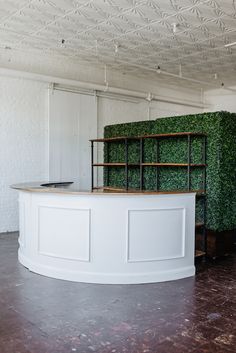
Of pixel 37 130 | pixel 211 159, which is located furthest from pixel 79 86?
pixel 211 159

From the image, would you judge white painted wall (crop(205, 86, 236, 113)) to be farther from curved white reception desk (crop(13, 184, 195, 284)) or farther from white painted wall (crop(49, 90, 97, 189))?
curved white reception desk (crop(13, 184, 195, 284))

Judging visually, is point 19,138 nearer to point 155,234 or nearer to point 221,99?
point 155,234

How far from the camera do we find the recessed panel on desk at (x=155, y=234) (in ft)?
14.3

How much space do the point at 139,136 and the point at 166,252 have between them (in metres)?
2.50

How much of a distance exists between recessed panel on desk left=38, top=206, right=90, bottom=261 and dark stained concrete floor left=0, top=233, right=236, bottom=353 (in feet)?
1.13

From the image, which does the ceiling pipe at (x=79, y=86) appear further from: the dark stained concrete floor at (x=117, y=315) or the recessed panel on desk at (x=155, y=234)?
the recessed panel on desk at (x=155, y=234)

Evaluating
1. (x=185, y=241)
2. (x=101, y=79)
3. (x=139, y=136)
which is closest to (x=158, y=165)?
(x=139, y=136)

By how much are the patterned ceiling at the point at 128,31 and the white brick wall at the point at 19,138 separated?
820 millimetres

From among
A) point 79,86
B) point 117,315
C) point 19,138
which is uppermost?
point 79,86

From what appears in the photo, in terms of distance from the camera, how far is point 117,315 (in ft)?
11.3

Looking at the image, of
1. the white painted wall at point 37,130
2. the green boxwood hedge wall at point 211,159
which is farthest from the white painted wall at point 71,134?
the green boxwood hedge wall at point 211,159

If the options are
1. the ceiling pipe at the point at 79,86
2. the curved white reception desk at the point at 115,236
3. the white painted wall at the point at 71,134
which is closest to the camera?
the curved white reception desk at the point at 115,236

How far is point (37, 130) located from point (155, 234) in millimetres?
4070

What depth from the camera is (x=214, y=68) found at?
8383 millimetres
